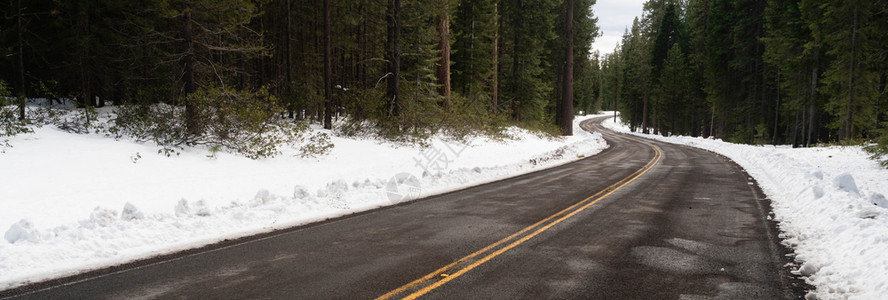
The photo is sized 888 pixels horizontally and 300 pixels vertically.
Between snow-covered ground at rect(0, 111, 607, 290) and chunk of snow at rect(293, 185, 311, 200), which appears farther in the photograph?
chunk of snow at rect(293, 185, 311, 200)

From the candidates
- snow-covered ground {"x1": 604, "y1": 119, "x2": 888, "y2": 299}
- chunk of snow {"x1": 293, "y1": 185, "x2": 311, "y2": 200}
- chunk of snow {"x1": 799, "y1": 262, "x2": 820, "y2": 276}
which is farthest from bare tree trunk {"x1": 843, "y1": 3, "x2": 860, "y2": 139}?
chunk of snow {"x1": 293, "y1": 185, "x2": 311, "y2": 200}

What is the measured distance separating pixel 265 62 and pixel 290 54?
26.5ft

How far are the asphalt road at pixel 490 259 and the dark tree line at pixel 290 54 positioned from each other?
7.98 m

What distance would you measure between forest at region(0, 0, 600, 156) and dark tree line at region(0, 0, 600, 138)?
75 mm

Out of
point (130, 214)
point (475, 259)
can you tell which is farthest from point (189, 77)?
point (475, 259)

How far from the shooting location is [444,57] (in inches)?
924

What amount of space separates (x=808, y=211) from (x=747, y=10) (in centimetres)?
3783

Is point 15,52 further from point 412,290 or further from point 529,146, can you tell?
point 529,146

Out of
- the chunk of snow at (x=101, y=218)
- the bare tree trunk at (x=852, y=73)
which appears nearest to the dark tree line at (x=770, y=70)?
the bare tree trunk at (x=852, y=73)

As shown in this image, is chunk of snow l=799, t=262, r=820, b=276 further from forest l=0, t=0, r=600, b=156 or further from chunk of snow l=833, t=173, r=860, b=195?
forest l=0, t=0, r=600, b=156

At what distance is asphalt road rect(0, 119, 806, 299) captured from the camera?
184 inches

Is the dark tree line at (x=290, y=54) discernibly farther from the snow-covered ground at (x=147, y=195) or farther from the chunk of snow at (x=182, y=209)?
the chunk of snow at (x=182, y=209)

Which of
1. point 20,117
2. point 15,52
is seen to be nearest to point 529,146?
point 20,117

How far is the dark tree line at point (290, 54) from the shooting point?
43.0ft
